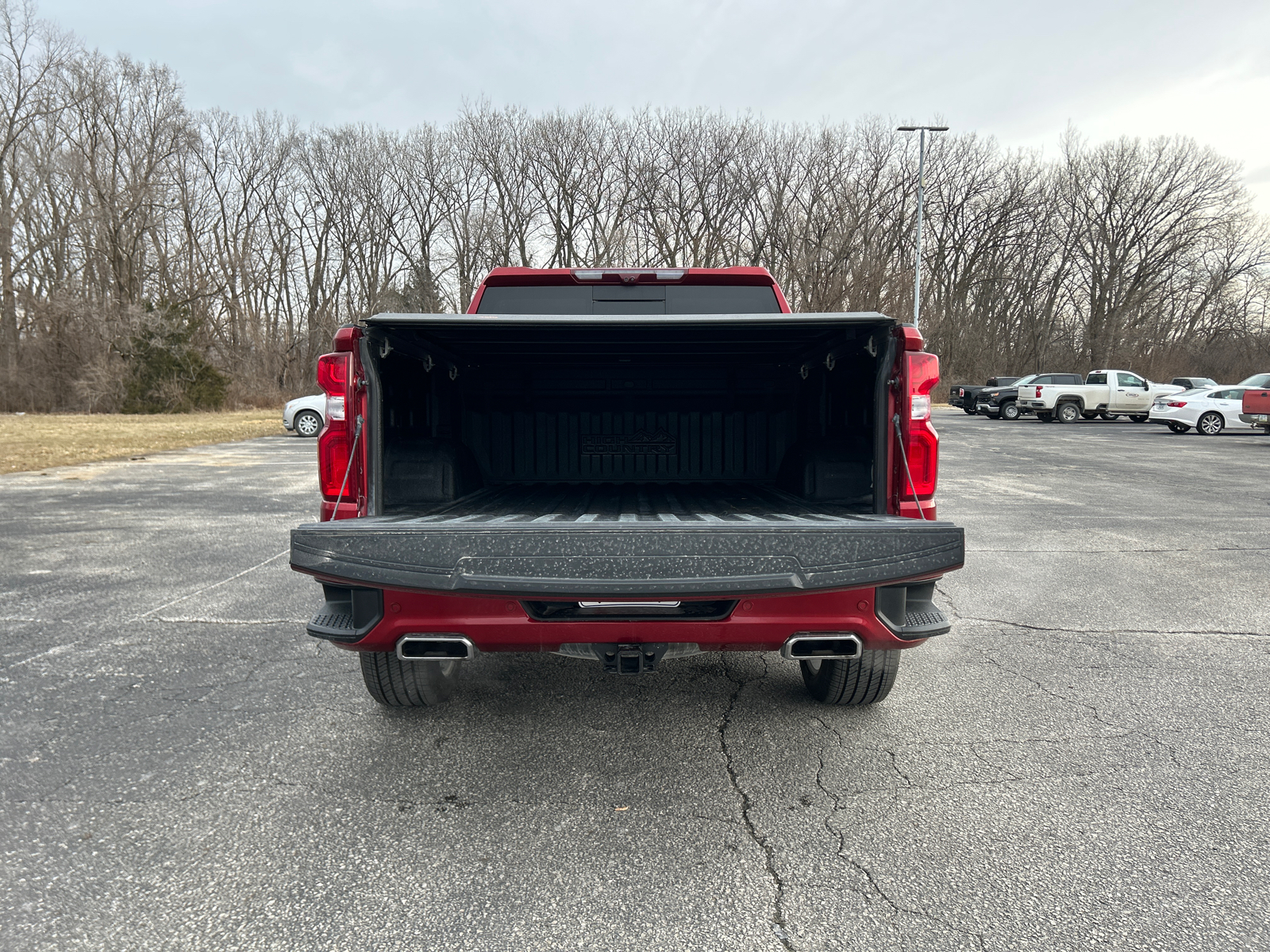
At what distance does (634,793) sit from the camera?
262 centimetres

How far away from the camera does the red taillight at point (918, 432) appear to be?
2812mm

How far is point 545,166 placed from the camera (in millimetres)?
42375

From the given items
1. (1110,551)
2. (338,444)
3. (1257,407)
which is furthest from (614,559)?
(1257,407)

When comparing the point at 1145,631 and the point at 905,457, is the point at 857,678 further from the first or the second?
the point at 1145,631

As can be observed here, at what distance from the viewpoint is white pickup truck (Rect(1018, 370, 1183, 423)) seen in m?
27.5

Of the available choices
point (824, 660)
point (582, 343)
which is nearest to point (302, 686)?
point (582, 343)

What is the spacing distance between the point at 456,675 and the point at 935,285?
5035 cm

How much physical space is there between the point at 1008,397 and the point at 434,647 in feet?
103

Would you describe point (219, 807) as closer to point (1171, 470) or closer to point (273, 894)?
point (273, 894)

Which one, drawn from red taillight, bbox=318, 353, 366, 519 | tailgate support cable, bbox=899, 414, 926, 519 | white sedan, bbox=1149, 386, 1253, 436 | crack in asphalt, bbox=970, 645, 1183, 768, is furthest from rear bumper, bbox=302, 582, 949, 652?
white sedan, bbox=1149, 386, 1253, 436

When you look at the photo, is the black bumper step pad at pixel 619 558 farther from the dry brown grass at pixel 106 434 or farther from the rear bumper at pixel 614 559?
the dry brown grass at pixel 106 434

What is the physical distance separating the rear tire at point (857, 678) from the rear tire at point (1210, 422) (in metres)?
24.1

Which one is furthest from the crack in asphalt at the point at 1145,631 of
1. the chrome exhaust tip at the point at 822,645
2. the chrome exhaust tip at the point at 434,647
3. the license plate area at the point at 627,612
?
the chrome exhaust tip at the point at 434,647

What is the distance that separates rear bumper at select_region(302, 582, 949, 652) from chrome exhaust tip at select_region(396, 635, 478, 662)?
13 mm
